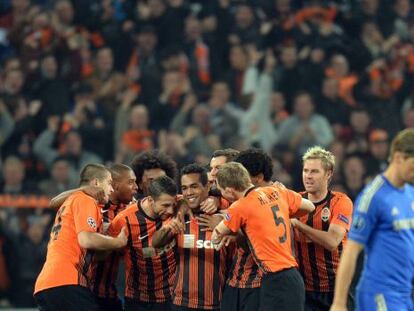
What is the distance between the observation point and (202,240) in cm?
677

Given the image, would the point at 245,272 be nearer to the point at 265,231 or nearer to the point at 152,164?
the point at 265,231

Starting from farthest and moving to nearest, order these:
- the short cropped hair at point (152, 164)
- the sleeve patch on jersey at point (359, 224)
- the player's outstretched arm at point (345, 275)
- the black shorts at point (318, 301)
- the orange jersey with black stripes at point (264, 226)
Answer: the short cropped hair at point (152, 164)
the black shorts at point (318, 301)
the orange jersey with black stripes at point (264, 226)
the sleeve patch on jersey at point (359, 224)
the player's outstretched arm at point (345, 275)

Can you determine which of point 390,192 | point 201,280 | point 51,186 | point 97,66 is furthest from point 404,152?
point 97,66

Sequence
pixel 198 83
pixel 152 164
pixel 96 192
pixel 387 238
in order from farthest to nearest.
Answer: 1. pixel 198 83
2. pixel 152 164
3. pixel 96 192
4. pixel 387 238

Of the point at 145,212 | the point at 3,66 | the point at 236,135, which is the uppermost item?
the point at 3,66

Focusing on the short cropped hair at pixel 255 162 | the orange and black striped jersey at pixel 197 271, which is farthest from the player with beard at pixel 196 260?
the short cropped hair at pixel 255 162

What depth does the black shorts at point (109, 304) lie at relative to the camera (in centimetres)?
699

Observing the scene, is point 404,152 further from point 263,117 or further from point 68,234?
point 263,117

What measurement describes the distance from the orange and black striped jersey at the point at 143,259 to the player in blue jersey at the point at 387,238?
1956 mm

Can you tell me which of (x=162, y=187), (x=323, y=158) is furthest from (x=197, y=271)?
(x=323, y=158)

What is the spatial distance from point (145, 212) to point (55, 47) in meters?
6.31

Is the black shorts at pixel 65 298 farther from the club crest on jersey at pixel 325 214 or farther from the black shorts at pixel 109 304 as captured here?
the club crest on jersey at pixel 325 214

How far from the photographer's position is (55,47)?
41.6 feet

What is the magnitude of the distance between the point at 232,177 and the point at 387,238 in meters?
1.39
